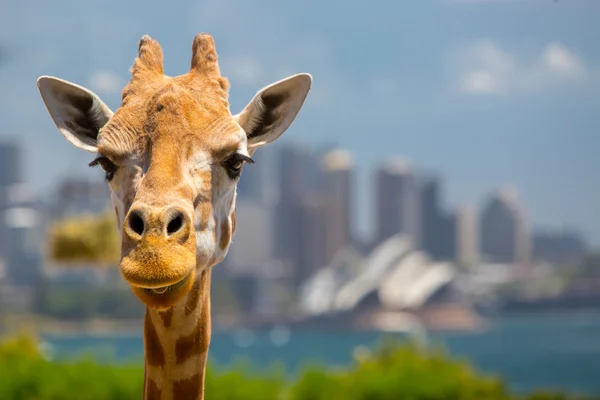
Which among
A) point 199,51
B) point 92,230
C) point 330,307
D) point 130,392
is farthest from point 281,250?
point 199,51

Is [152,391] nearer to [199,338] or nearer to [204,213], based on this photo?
[199,338]

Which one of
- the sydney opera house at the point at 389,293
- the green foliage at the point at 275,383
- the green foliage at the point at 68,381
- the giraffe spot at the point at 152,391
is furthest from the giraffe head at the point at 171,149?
the sydney opera house at the point at 389,293

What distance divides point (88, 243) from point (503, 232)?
177 feet

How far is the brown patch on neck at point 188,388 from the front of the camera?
2.66 meters

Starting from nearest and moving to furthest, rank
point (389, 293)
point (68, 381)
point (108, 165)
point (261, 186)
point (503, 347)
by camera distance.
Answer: point (108, 165) → point (68, 381) → point (389, 293) → point (261, 186) → point (503, 347)

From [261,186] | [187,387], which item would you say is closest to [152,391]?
[187,387]

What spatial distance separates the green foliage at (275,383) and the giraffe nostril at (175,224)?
20.6 ft

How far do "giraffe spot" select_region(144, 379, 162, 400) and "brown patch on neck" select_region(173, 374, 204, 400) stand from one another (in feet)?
0.14

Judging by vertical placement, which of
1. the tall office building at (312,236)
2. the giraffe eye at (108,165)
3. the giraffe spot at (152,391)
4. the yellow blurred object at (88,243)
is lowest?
the giraffe spot at (152,391)

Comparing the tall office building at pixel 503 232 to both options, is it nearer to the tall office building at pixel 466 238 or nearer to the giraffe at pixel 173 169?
the tall office building at pixel 466 238

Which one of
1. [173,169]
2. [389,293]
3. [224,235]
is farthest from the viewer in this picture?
[389,293]

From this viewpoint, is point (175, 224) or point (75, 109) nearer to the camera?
point (175, 224)

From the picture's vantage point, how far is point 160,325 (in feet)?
8.62

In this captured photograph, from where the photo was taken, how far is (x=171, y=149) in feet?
7.98
